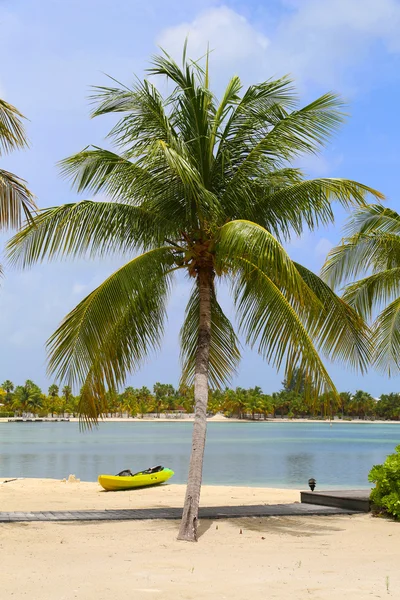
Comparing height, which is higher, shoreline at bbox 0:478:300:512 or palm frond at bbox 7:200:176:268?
palm frond at bbox 7:200:176:268

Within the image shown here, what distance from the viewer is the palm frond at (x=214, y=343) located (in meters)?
12.9

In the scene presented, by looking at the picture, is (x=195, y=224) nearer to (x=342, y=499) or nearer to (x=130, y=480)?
(x=342, y=499)

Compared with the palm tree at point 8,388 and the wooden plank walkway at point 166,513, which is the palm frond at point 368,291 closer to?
the wooden plank walkway at point 166,513

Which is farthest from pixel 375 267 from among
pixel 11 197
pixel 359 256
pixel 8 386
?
pixel 8 386

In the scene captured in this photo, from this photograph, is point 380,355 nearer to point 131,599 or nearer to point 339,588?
point 339,588

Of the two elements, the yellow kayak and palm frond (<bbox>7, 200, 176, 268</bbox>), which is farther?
the yellow kayak

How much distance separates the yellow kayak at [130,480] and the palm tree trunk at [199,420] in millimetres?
12134

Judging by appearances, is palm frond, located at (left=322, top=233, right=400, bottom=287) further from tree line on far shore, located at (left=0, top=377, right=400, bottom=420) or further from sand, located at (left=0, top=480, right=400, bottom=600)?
tree line on far shore, located at (left=0, top=377, right=400, bottom=420)

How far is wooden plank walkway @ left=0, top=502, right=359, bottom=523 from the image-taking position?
11.9m

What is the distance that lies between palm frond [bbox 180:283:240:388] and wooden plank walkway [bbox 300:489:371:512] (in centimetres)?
310

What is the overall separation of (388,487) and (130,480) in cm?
1199

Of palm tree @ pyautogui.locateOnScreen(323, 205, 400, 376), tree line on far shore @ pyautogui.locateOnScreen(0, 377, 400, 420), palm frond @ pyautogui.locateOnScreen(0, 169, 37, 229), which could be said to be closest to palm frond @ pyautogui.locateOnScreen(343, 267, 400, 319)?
palm tree @ pyautogui.locateOnScreen(323, 205, 400, 376)

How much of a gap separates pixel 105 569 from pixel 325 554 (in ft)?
9.50

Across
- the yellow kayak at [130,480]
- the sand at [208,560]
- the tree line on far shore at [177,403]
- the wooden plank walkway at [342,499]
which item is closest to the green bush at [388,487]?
the sand at [208,560]
